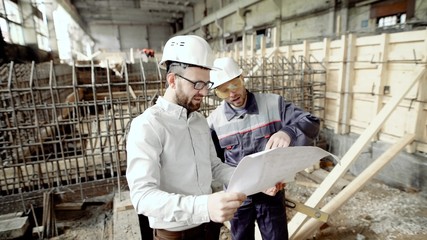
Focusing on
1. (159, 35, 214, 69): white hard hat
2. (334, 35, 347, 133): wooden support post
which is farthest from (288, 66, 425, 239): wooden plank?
(159, 35, 214, 69): white hard hat

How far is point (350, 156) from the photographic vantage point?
3.36 m

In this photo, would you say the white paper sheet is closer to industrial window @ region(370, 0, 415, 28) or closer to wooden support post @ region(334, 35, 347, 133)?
wooden support post @ region(334, 35, 347, 133)

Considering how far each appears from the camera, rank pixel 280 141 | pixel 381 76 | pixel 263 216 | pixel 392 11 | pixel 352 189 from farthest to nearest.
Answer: pixel 392 11
pixel 381 76
pixel 352 189
pixel 263 216
pixel 280 141

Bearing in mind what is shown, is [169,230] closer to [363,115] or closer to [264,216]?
[264,216]

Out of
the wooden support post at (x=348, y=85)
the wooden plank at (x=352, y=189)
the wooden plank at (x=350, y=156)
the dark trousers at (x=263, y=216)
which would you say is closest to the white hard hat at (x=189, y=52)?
the dark trousers at (x=263, y=216)

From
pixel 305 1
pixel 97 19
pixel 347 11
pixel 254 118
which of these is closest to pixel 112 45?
pixel 97 19

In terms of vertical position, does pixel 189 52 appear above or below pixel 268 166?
above

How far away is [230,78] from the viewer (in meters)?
2.06

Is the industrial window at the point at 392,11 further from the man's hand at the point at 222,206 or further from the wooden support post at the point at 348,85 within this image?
the man's hand at the point at 222,206

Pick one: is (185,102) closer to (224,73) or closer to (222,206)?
(222,206)

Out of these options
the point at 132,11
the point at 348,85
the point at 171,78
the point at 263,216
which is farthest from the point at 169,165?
the point at 132,11

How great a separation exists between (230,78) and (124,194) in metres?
2.47

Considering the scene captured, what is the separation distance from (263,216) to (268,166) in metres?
1.13

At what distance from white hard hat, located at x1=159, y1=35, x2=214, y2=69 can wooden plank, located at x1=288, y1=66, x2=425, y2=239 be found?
88.1 inches
